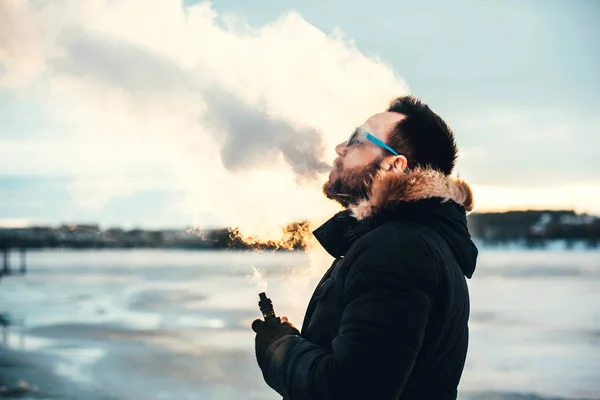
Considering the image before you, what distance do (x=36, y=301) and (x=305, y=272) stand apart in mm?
20895

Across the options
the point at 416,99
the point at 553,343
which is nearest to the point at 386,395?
the point at 416,99

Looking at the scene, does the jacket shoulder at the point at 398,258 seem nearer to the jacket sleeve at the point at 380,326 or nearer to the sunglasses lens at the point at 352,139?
the jacket sleeve at the point at 380,326

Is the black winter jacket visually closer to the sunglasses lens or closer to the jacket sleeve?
the jacket sleeve

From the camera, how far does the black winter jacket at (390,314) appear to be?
1.83 metres

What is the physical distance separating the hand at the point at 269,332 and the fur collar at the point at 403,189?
41 cm

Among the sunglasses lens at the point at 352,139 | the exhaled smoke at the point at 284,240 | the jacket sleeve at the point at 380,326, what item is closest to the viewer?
the jacket sleeve at the point at 380,326

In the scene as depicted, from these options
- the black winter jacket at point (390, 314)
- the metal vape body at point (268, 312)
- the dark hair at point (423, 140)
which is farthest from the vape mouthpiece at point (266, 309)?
the dark hair at point (423, 140)

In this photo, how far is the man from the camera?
1832mm

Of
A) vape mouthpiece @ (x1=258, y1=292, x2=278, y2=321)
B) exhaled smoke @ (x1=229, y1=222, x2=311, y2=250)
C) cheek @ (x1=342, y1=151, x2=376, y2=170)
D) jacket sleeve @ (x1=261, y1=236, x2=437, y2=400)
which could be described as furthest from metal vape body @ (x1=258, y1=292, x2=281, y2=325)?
exhaled smoke @ (x1=229, y1=222, x2=311, y2=250)

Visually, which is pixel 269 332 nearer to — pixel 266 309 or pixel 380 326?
pixel 266 309

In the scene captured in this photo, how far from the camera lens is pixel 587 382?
1033 centimetres

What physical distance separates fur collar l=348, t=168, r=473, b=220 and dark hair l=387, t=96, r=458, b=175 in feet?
0.21

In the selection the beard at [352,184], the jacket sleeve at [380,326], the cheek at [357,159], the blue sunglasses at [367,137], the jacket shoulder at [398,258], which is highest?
the blue sunglasses at [367,137]

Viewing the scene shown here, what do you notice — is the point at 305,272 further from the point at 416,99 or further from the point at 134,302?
the point at 134,302
